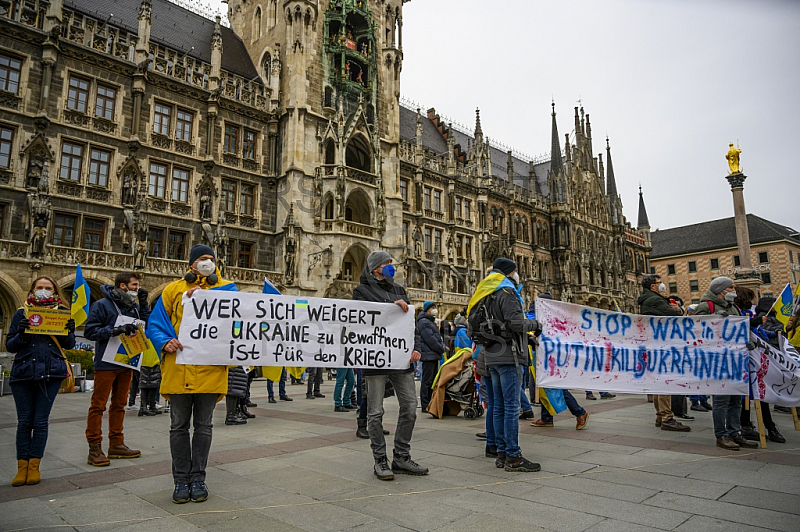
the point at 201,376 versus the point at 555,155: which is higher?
the point at 555,155

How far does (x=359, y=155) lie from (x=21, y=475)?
26.7m

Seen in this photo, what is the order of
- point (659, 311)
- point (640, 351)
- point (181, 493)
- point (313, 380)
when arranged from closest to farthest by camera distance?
point (181, 493) < point (640, 351) < point (659, 311) < point (313, 380)

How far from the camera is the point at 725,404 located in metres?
6.37

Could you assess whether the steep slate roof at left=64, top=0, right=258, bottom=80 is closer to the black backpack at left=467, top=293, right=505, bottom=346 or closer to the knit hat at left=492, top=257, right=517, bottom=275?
the knit hat at left=492, top=257, right=517, bottom=275

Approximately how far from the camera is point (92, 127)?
21438 millimetres

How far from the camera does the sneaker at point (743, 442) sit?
618 cm

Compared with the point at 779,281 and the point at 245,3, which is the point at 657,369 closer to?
the point at 245,3

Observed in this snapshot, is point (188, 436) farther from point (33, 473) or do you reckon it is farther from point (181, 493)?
point (33, 473)

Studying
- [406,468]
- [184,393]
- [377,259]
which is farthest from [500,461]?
[184,393]

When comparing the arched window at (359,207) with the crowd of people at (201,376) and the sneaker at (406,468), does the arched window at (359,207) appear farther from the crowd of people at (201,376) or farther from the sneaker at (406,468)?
the sneaker at (406,468)

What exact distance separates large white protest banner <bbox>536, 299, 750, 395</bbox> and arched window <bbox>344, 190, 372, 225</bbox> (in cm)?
2274

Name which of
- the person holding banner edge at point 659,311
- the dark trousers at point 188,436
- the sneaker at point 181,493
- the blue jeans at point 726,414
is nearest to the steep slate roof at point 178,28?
the dark trousers at point 188,436

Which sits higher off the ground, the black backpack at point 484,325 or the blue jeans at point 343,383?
the black backpack at point 484,325

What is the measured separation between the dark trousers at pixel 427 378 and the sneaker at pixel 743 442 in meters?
4.88
